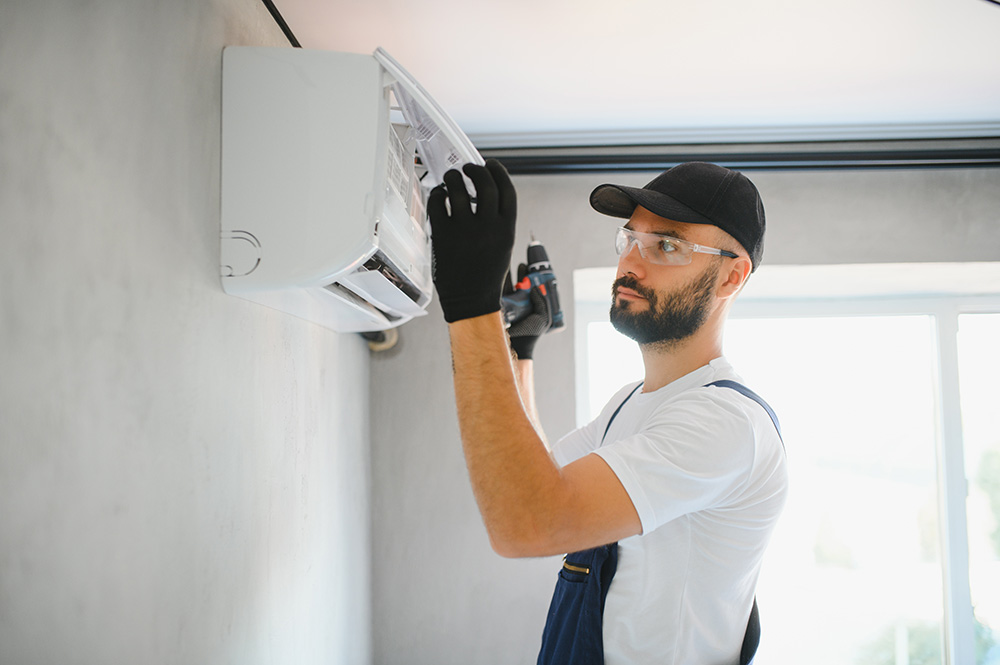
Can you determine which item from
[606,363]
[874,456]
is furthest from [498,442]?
[874,456]

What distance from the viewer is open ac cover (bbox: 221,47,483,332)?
1.21m

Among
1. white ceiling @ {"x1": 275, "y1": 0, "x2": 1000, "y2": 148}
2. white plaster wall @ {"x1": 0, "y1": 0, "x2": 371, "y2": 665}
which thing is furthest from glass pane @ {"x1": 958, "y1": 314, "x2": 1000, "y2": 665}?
white plaster wall @ {"x1": 0, "y1": 0, "x2": 371, "y2": 665}

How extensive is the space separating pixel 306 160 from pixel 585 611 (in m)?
0.98

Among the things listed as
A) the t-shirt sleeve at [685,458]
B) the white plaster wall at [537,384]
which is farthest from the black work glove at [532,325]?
the white plaster wall at [537,384]

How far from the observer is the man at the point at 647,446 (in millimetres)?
923

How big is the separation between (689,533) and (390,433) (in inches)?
63.9

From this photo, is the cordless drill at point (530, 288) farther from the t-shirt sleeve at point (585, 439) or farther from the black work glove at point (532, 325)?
the t-shirt sleeve at point (585, 439)

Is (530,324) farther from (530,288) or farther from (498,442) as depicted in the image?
(498,442)

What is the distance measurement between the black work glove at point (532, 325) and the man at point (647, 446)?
0.36m

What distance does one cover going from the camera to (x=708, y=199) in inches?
47.8

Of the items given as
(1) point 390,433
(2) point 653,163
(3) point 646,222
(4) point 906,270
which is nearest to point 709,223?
(3) point 646,222

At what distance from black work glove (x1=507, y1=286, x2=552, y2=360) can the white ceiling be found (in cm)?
72

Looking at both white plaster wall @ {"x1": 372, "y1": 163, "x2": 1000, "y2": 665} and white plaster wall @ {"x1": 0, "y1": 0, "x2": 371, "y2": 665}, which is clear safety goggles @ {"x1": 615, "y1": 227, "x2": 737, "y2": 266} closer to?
white plaster wall @ {"x1": 0, "y1": 0, "x2": 371, "y2": 665}

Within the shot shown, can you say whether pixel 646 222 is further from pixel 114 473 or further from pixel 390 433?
pixel 390 433
